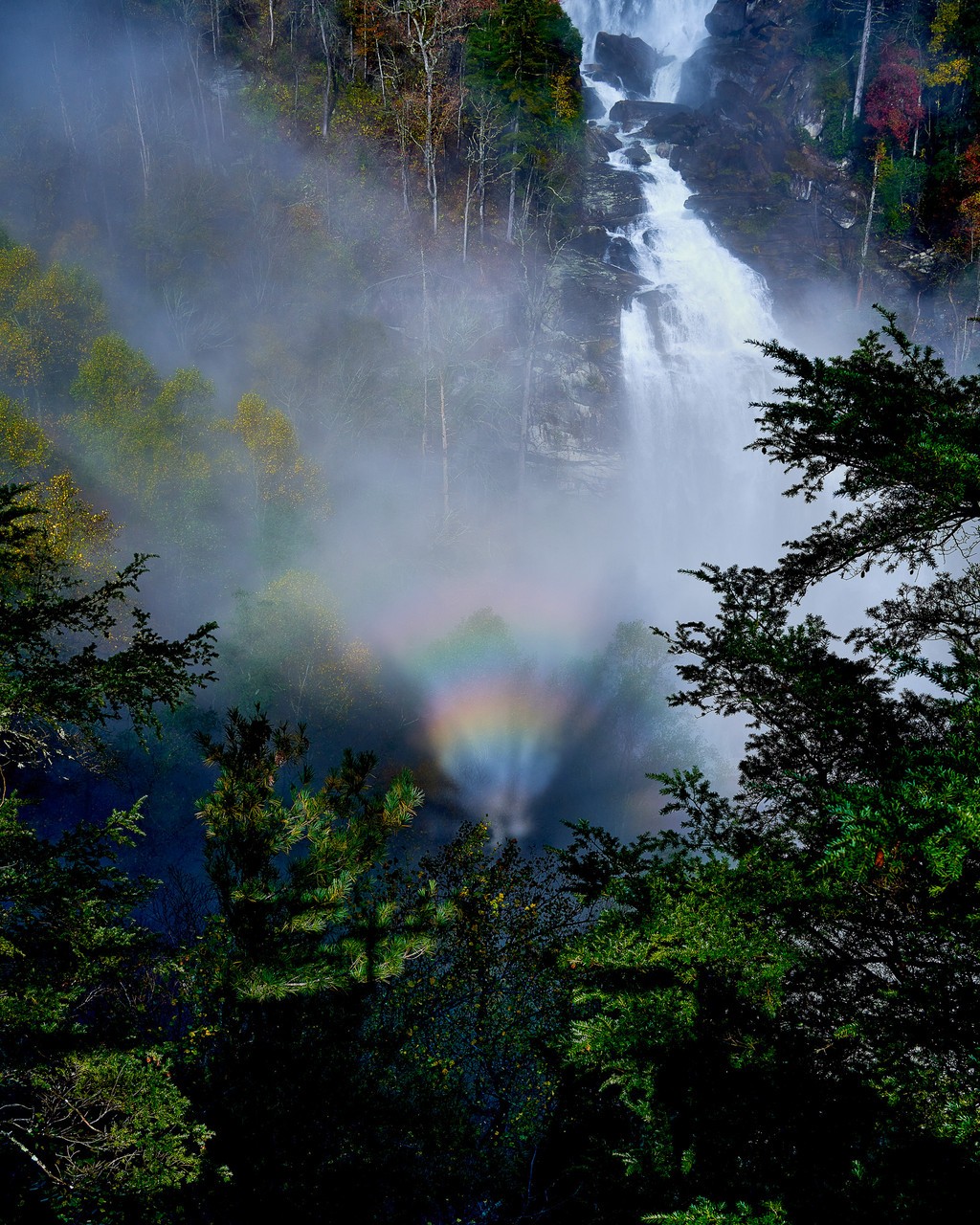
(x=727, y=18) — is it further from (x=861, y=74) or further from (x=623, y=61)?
(x=861, y=74)

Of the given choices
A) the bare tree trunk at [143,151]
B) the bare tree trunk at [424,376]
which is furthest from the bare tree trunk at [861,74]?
the bare tree trunk at [143,151]

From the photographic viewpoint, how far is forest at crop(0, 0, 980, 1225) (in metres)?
4.64

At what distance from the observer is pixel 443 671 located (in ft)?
104

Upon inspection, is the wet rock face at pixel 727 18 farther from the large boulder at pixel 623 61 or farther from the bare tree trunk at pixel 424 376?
the bare tree trunk at pixel 424 376

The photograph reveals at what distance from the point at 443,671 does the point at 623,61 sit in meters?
53.1

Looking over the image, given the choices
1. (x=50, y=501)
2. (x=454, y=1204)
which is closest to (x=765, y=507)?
(x=50, y=501)

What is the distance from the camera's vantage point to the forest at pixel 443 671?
4.64 m

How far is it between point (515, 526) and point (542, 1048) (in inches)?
1356

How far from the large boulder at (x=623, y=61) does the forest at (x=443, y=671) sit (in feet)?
18.9

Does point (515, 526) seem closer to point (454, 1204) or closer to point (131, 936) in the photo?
point (454, 1204)

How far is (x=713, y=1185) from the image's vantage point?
4.71 metres

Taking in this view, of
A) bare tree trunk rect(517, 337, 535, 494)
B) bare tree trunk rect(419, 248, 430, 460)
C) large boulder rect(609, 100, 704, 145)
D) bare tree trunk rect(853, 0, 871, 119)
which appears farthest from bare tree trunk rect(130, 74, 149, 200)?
bare tree trunk rect(853, 0, 871, 119)

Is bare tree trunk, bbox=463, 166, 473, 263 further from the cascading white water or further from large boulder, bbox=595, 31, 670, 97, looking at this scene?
large boulder, bbox=595, 31, 670, 97

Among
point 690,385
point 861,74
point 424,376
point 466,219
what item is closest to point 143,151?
point 466,219
